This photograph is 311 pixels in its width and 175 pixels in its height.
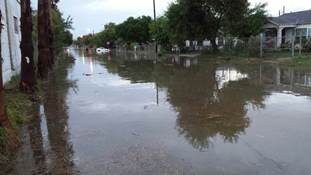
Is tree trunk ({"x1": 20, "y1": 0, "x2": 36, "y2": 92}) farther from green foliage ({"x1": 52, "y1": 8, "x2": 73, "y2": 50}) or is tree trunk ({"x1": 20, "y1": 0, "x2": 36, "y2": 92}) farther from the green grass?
green foliage ({"x1": 52, "y1": 8, "x2": 73, "y2": 50})

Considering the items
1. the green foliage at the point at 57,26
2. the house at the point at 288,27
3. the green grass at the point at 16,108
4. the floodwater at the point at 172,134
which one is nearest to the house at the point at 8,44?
the green grass at the point at 16,108

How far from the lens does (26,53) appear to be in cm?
1323

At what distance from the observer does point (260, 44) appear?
3177 centimetres

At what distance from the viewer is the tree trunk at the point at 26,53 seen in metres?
13.0

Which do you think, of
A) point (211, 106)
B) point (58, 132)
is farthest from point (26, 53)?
point (211, 106)

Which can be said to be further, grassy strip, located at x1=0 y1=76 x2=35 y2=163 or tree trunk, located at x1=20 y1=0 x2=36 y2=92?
tree trunk, located at x1=20 y1=0 x2=36 y2=92

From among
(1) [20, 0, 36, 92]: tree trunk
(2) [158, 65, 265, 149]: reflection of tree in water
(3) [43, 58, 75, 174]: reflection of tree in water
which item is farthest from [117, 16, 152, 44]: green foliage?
(3) [43, 58, 75, 174]: reflection of tree in water

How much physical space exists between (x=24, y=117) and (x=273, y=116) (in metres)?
6.11

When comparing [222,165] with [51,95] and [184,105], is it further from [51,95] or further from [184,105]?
[51,95]

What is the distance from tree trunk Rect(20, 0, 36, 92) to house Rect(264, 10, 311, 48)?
28.9m

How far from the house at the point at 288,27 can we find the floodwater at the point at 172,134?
27.5 meters

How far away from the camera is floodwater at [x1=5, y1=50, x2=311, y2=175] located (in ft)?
17.8

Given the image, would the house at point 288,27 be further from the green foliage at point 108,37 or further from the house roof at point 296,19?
the green foliage at point 108,37

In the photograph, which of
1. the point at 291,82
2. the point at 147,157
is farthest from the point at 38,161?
the point at 291,82
